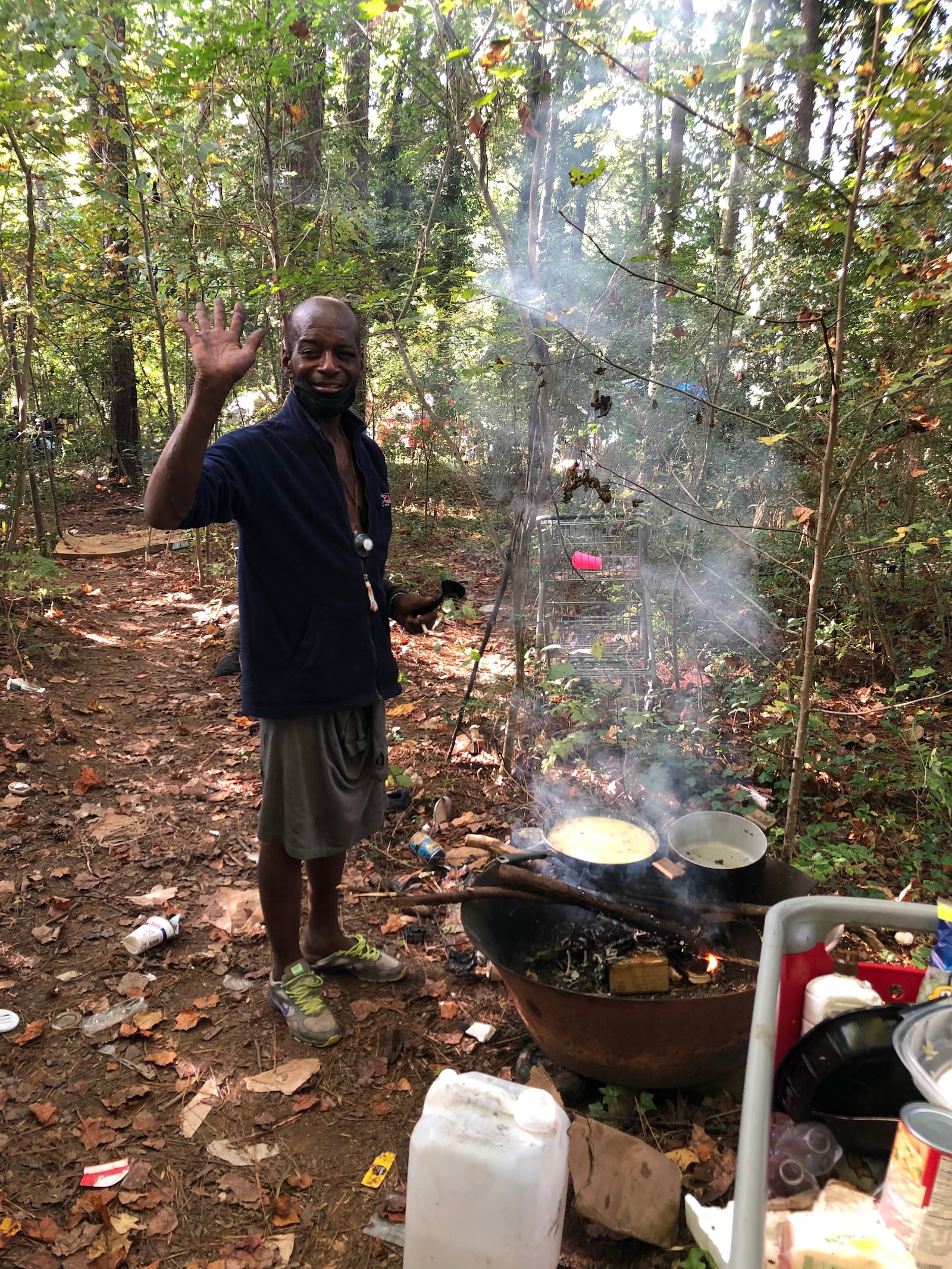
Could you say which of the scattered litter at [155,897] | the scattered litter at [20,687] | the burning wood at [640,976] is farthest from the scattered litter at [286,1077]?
the scattered litter at [20,687]

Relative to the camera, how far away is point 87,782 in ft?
15.8

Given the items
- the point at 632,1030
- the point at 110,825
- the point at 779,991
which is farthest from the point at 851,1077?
the point at 110,825

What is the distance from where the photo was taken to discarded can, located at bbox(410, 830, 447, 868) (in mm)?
4066

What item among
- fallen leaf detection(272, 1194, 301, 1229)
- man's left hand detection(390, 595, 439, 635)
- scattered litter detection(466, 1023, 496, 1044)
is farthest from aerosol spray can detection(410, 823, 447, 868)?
fallen leaf detection(272, 1194, 301, 1229)

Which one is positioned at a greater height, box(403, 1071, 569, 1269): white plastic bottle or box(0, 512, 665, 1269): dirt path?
box(403, 1071, 569, 1269): white plastic bottle

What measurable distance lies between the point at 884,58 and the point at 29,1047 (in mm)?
4947

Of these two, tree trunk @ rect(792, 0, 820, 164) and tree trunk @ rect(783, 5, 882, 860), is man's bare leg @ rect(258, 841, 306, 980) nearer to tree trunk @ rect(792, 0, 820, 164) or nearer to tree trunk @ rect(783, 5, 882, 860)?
tree trunk @ rect(783, 5, 882, 860)

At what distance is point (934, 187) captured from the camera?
10.2 ft

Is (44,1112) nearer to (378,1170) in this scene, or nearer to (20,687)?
(378,1170)

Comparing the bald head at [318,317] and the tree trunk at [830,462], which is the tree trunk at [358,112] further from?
the tree trunk at [830,462]

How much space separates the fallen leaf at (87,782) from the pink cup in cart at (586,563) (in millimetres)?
3518

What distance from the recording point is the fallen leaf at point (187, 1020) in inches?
120

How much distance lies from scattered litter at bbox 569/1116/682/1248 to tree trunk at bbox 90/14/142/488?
618 cm

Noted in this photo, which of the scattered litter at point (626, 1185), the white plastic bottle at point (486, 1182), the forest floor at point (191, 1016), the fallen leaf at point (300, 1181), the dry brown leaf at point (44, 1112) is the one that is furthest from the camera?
the dry brown leaf at point (44, 1112)
